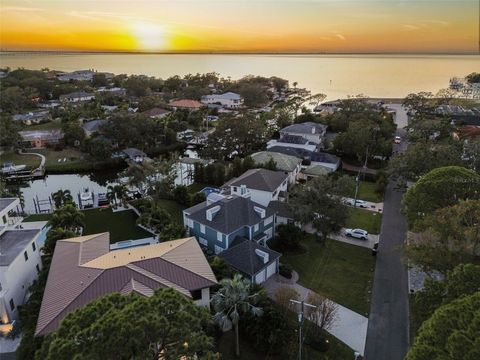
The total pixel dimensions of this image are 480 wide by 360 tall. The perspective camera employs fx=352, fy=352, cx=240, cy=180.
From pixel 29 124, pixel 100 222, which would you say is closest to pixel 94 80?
pixel 29 124

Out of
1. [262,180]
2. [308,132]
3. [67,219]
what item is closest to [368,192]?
[262,180]

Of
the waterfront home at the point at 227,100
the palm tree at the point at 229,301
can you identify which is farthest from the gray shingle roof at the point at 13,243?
the waterfront home at the point at 227,100

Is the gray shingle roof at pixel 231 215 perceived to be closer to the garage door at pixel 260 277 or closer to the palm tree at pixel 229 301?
the garage door at pixel 260 277

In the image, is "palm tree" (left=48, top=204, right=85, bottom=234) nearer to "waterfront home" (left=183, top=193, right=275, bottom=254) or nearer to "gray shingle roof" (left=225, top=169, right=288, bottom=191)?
"waterfront home" (left=183, top=193, right=275, bottom=254)

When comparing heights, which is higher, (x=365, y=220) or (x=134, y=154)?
(x=134, y=154)

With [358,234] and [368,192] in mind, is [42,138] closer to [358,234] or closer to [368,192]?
[368,192]

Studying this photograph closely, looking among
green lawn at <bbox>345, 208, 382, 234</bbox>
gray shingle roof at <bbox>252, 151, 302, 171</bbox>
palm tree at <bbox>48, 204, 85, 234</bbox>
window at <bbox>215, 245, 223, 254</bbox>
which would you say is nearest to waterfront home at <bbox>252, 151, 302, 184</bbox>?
gray shingle roof at <bbox>252, 151, 302, 171</bbox>
